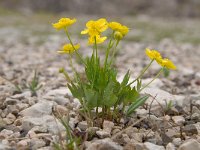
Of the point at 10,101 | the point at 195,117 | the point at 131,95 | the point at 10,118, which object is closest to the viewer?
the point at 131,95

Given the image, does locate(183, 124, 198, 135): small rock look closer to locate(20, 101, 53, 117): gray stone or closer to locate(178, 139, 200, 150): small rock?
locate(178, 139, 200, 150): small rock

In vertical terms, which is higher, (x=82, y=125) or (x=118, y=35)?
(x=118, y=35)

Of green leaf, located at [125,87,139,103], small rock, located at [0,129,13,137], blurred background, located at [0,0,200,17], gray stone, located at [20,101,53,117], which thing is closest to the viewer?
small rock, located at [0,129,13,137]

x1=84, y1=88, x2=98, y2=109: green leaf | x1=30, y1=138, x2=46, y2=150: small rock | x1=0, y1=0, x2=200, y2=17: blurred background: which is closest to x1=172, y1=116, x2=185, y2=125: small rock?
x1=84, y1=88, x2=98, y2=109: green leaf

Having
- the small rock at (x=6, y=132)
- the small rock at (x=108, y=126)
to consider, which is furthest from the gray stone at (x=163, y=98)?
the small rock at (x=6, y=132)

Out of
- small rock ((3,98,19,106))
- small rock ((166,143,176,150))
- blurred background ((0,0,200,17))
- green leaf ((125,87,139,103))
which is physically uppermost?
blurred background ((0,0,200,17))

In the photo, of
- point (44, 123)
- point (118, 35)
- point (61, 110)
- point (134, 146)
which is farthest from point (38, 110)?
point (134, 146)

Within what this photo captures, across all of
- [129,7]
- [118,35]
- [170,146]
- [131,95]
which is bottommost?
[170,146]

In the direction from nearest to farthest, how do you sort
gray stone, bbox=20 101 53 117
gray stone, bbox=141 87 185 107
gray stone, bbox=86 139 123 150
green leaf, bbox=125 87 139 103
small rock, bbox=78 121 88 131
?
1. gray stone, bbox=86 139 123 150
2. small rock, bbox=78 121 88 131
3. green leaf, bbox=125 87 139 103
4. gray stone, bbox=20 101 53 117
5. gray stone, bbox=141 87 185 107

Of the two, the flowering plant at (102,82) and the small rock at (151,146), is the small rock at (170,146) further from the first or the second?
the flowering plant at (102,82)

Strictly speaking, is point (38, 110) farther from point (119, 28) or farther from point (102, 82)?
point (119, 28)

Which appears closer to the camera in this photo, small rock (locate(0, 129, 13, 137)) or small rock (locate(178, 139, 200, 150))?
small rock (locate(178, 139, 200, 150))
